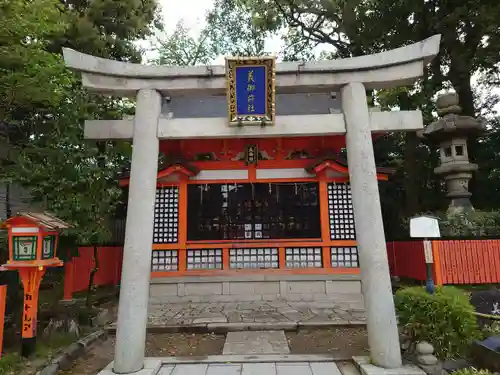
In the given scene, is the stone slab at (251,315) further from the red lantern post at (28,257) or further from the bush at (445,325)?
the bush at (445,325)

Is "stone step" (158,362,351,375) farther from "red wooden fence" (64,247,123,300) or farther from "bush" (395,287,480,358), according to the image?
"red wooden fence" (64,247,123,300)

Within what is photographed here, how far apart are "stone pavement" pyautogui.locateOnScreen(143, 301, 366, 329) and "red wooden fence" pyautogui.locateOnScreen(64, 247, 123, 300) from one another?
2.26 metres

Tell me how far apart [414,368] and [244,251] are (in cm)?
602

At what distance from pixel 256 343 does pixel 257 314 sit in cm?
201

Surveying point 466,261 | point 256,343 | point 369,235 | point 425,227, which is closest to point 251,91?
point 369,235

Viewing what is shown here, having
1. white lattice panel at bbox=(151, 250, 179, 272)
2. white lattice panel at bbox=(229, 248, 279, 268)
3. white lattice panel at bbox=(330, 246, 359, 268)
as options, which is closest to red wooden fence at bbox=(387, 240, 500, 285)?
white lattice panel at bbox=(330, 246, 359, 268)

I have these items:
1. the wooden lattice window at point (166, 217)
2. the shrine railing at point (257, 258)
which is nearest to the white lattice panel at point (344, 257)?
the shrine railing at point (257, 258)

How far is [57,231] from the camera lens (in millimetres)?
6031

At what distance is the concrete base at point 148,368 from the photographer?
486 centimetres

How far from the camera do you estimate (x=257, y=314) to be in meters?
8.53

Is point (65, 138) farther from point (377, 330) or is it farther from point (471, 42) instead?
point (471, 42)

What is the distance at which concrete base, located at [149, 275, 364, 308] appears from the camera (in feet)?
32.0

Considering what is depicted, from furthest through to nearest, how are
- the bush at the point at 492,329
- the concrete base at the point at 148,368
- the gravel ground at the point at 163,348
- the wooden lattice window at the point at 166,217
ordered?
1. the wooden lattice window at the point at 166,217
2. the gravel ground at the point at 163,348
3. the bush at the point at 492,329
4. the concrete base at the point at 148,368

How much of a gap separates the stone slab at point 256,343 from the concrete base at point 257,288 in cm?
257
